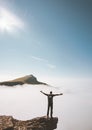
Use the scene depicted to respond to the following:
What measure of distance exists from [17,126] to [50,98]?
6.28m

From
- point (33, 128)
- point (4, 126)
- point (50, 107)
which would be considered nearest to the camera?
point (4, 126)

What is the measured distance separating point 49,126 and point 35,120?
2215mm

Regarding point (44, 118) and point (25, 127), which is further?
point (44, 118)

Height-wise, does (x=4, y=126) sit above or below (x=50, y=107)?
below

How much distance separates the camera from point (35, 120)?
90.8ft

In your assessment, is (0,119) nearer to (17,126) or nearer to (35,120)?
(17,126)

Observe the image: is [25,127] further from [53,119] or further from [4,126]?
[53,119]

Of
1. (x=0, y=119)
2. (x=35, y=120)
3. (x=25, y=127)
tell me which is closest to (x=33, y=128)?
(x=25, y=127)

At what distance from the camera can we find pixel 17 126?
82.5 ft

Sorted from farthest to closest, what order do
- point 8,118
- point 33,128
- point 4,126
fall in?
1. point 8,118
2. point 33,128
3. point 4,126

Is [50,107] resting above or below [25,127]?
above

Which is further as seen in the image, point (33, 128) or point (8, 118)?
point (8, 118)

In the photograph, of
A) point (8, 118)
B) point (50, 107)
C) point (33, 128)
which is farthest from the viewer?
point (50, 107)

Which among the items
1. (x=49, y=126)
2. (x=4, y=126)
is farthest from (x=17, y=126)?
(x=49, y=126)
